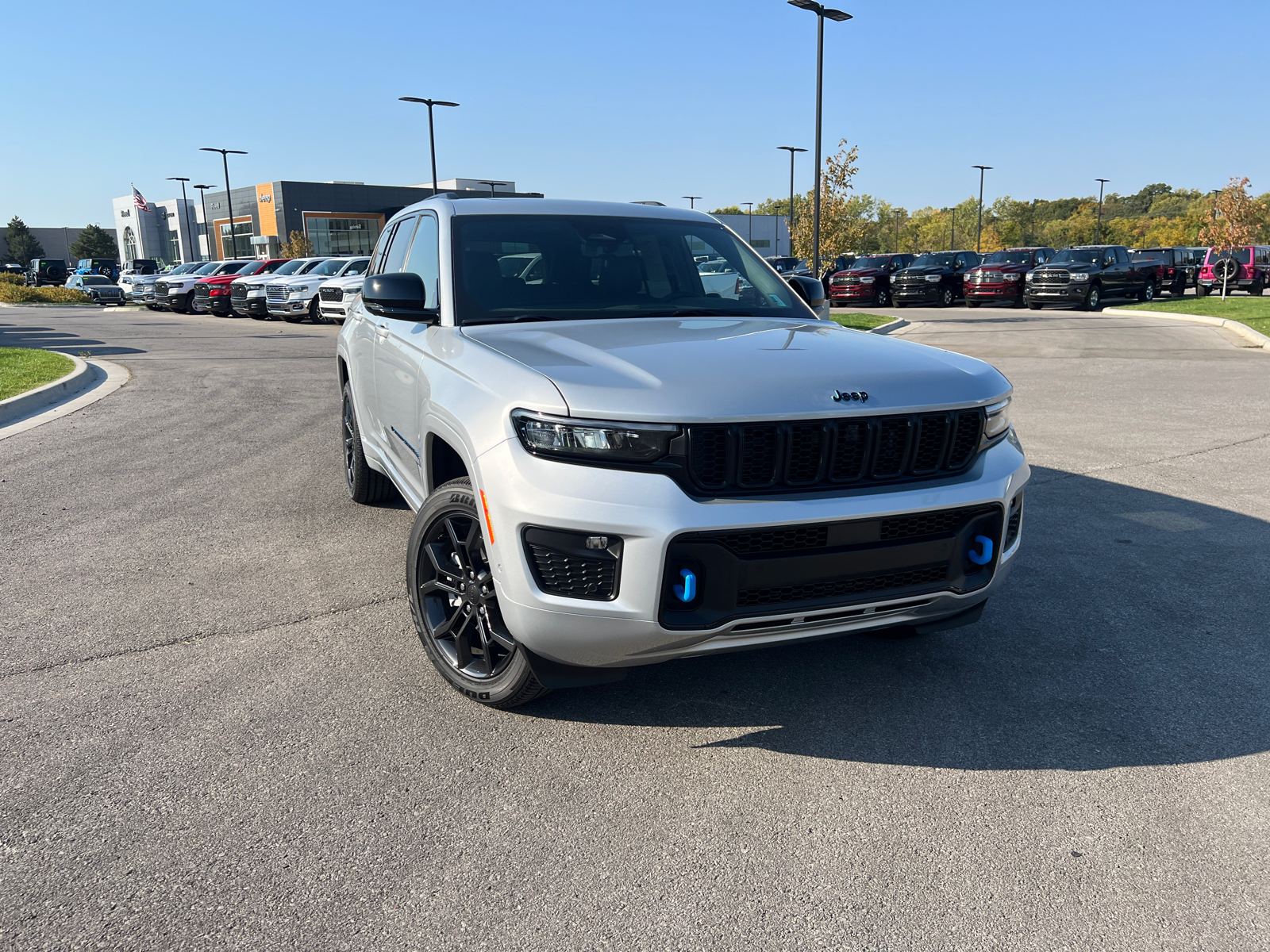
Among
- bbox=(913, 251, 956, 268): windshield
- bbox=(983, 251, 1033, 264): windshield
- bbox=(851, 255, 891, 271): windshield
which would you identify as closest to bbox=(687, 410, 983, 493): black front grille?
bbox=(851, 255, 891, 271): windshield

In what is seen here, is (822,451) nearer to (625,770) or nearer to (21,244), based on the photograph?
(625,770)

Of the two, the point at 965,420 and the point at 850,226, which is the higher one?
the point at 850,226

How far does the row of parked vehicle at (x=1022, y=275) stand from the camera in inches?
1166

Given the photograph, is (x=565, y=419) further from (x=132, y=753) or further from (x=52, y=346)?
(x=52, y=346)

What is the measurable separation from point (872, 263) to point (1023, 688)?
3102cm

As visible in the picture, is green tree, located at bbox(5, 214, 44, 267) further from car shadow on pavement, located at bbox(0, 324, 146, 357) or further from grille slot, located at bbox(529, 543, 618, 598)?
grille slot, located at bbox(529, 543, 618, 598)

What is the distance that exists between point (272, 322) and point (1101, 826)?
96.5 feet

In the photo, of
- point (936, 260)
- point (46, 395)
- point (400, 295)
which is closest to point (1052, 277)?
point (936, 260)

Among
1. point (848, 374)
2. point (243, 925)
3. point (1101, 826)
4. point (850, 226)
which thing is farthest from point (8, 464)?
point (850, 226)

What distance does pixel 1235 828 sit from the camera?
9.03ft

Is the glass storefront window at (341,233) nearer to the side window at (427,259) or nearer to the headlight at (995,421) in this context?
the side window at (427,259)

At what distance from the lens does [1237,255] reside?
35.2m

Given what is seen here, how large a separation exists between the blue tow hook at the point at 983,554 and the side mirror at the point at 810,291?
2097 millimetres

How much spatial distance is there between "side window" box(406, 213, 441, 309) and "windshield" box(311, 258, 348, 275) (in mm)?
24199
